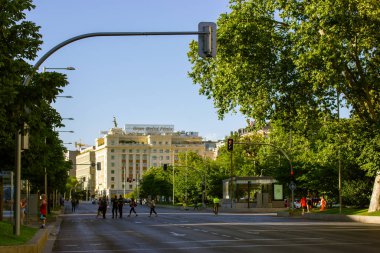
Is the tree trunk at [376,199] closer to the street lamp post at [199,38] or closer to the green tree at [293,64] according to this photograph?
the green tree at [293,64]

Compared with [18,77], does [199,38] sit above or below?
above

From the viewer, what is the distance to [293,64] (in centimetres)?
4081

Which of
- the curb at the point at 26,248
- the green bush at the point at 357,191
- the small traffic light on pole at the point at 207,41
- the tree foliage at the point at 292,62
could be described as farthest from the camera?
the green bush at the point at 357,191

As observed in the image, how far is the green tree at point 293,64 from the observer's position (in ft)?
123

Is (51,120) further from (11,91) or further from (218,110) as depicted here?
(218,110)

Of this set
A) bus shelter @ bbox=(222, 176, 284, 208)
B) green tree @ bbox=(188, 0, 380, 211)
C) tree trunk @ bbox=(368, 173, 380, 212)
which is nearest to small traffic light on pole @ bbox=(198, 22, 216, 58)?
green tree @ bbox=(188, 0, 380, 211)

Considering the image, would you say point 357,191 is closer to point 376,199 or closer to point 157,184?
point 376,199

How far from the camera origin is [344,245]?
21.6 metres

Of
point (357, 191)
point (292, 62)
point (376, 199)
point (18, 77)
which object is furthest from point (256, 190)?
point (18, 77)

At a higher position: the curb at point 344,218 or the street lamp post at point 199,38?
the street lamp post at point 199,38

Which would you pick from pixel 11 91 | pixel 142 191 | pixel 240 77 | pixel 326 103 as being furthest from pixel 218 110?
pixel 142 191

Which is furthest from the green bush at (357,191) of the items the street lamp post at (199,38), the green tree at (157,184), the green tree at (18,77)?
the green tree at (157,184)

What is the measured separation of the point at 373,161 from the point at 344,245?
2179 cm

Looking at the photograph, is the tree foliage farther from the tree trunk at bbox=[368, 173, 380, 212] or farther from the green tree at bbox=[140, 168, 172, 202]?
the green tree at bbox=[140, 168, 172, 202]
